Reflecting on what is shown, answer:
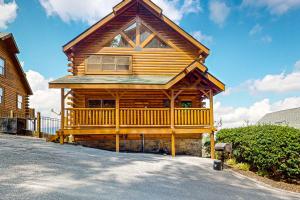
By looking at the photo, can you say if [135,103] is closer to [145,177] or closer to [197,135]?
[197,135]

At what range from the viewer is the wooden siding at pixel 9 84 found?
2341 centimetres

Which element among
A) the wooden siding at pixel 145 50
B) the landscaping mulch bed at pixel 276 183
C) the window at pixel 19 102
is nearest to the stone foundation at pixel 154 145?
the wooden siding at pixel 145 50

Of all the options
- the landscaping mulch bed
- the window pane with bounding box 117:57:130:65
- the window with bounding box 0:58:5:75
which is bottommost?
the landscaping mulch bed

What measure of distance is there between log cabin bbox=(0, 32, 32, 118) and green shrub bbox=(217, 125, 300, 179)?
19.6 meters

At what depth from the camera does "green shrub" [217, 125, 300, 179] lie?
36.3ft

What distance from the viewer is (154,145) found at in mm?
16141

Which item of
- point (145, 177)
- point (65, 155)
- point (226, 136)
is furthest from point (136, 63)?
point (145, 177)

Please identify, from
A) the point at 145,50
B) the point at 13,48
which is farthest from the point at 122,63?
the point at 13,48

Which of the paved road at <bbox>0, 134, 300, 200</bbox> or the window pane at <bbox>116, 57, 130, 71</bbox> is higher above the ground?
the window pane at <bbox>116, 57, 130, 71</bbox>

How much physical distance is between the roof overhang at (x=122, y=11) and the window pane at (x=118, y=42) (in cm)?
123

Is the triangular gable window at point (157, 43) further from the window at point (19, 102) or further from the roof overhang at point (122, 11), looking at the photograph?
the window at point (19, 102)

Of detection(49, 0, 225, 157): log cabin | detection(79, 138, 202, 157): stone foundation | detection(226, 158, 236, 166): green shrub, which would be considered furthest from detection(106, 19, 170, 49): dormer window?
detection(226, 158, 236, 166): green shrub

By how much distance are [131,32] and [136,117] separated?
6.04 metres

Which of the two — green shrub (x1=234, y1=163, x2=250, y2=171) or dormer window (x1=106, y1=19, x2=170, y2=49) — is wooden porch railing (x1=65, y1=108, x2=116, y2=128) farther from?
green shrub (x1=234, y1=163, x2=250, y2=171)
